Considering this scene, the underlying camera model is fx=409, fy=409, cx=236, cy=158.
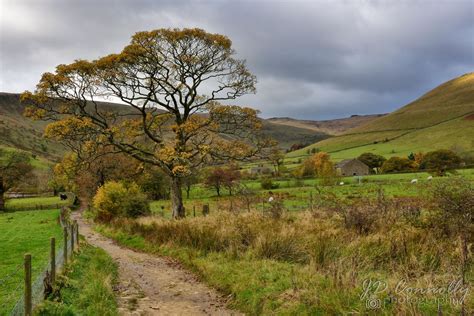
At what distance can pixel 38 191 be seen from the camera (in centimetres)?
10550

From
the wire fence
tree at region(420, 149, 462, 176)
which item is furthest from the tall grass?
tree at region(420, 149, 462, 176)

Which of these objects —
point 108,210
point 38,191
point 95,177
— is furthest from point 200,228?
point 38,191

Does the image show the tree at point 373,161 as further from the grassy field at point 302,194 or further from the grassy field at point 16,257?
the grassy field at point 16,257

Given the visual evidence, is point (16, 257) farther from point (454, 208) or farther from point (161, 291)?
point (454, 208)

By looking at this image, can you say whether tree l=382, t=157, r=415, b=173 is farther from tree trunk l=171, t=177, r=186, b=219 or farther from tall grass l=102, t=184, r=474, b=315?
tall grass l=102, t=184, r=474, b=315

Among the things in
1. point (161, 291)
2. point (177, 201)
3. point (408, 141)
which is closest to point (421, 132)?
point (408, 141)

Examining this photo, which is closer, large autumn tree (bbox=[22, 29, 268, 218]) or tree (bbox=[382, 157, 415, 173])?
large autumn tree (bbox=[22, 29, 268, 218])

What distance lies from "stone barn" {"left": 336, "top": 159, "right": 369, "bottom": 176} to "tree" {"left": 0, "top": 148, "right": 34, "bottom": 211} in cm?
6930

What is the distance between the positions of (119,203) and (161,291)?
22001 millimetres

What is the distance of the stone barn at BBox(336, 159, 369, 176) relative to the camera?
334 ft

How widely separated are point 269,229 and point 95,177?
4604 cm

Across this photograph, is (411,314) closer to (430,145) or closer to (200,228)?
(200,228)

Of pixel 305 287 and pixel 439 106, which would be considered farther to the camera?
pixel 439 106

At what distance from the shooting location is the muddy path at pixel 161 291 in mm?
10891
